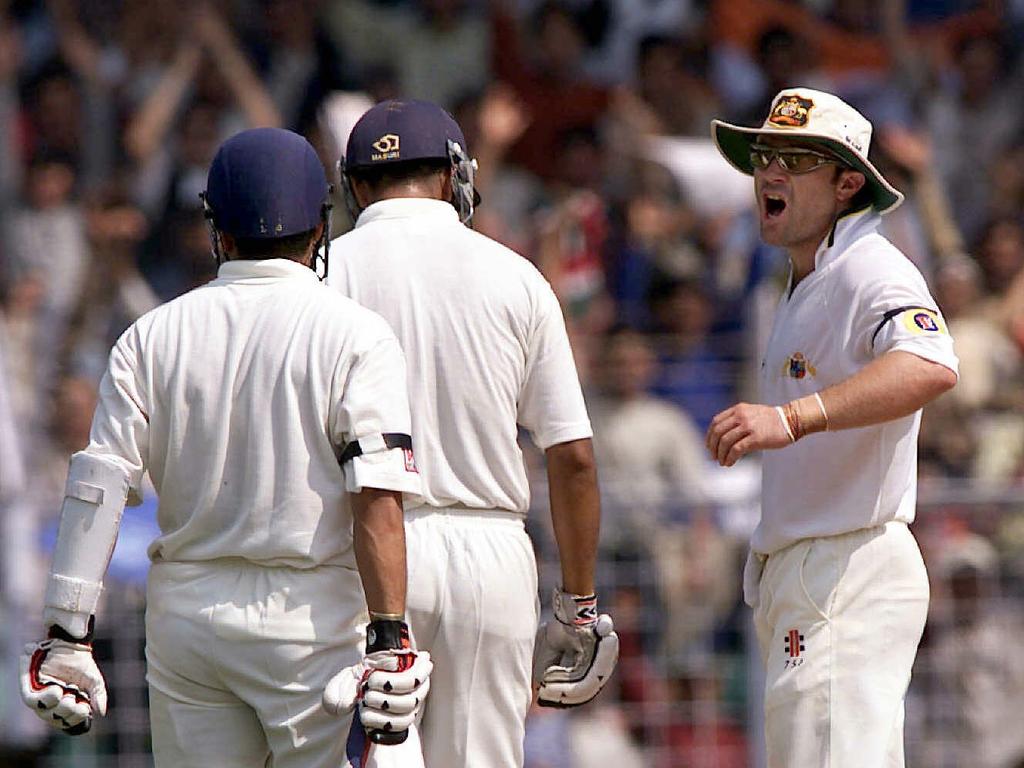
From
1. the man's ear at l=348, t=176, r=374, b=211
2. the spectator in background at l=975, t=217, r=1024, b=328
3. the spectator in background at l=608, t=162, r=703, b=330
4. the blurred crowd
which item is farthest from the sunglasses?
the spectator in background at l=975, t=217, r=1024, b=328

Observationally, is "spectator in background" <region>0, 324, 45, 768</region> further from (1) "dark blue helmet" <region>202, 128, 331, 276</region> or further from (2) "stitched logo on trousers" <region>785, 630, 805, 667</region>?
(2) "stitched logo on trousers" <region>785, 630, 805, 667</region>

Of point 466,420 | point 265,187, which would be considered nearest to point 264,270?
point 265,187

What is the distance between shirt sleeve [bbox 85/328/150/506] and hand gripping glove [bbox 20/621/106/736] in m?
0.41

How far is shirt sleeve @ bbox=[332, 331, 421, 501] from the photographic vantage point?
4844mm

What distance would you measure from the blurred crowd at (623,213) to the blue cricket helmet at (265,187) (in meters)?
3.76

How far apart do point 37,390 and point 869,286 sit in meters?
6.23

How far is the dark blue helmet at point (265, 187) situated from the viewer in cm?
510

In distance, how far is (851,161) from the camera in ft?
18.5

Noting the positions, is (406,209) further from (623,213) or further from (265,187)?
(623,213)

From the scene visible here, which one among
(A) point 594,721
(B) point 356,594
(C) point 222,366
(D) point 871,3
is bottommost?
(A) point 594,721

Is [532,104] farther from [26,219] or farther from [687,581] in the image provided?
[687,581]

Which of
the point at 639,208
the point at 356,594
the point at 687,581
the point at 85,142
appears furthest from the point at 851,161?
the point at 85,142

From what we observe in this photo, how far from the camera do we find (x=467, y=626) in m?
5.42

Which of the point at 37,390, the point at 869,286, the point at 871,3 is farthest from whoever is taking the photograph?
the point at 871,3
